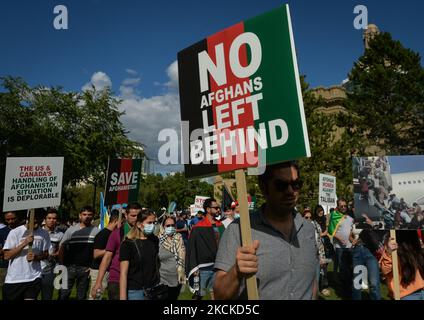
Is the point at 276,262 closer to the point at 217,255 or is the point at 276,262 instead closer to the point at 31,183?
the point at 217,255

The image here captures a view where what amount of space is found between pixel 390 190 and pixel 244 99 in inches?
143

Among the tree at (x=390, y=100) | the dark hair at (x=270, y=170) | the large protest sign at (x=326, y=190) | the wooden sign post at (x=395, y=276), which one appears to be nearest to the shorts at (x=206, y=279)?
the wooden sign post at (x=395, y=276)

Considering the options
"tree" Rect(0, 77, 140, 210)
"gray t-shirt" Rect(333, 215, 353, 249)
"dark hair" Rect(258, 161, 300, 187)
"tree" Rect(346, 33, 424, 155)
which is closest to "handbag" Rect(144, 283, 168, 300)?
"dark hair" Rect(258, 161, 300, 187)

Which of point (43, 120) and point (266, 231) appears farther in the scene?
point (43, 120)


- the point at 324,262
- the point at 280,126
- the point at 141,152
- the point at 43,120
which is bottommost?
the point at 324,262

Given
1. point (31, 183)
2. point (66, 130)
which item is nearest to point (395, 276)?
point (31, 183)

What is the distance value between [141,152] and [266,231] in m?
31.8

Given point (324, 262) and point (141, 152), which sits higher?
point (141, 152)
